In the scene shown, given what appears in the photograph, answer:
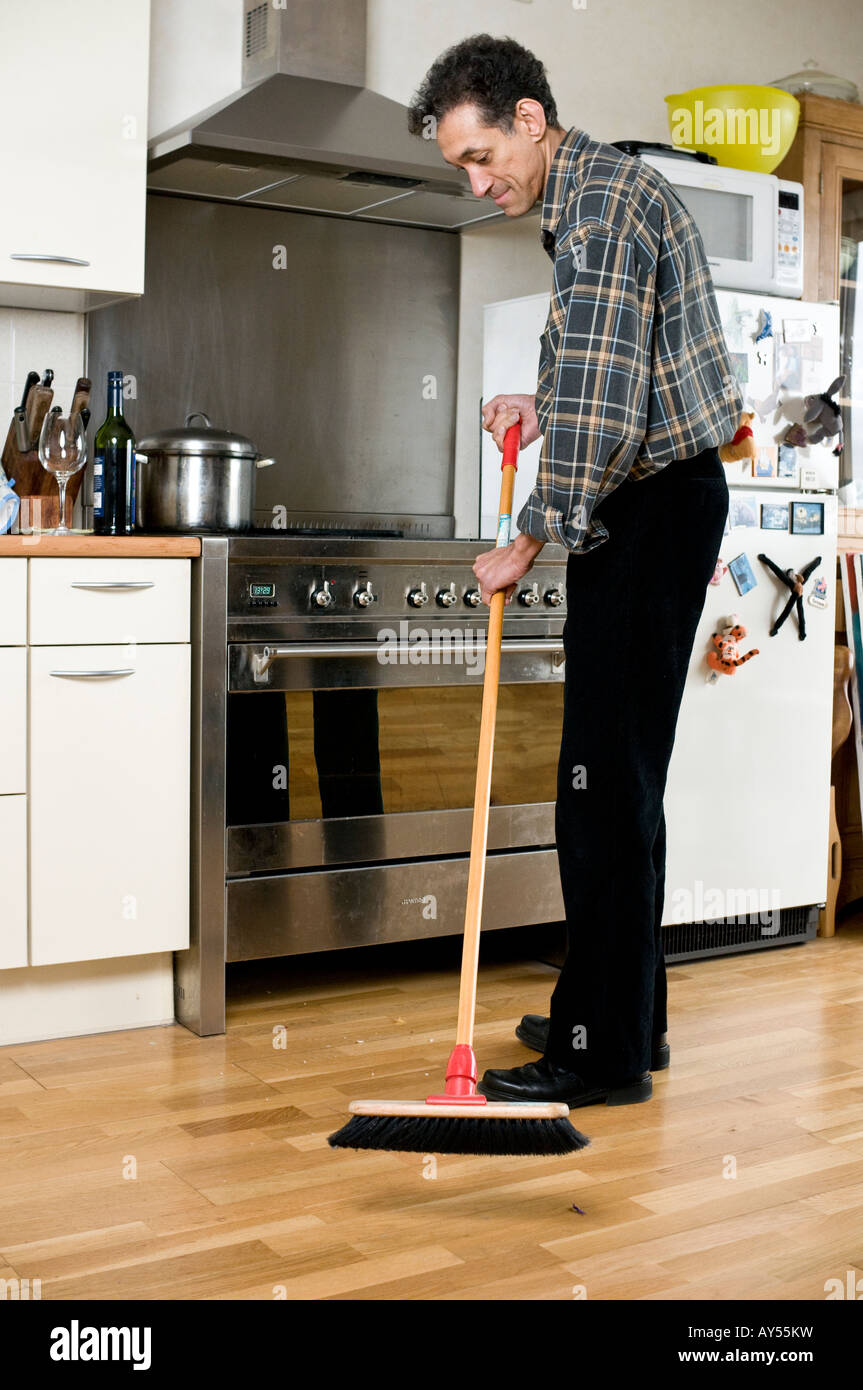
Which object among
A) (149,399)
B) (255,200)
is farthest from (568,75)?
(149,399)

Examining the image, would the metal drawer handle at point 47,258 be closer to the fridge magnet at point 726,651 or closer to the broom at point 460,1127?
the fridge magnet at point 726,651

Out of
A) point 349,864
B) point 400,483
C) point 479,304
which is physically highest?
point 479,304

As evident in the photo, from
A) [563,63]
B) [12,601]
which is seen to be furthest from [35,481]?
[563,63]

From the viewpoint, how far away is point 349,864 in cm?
278

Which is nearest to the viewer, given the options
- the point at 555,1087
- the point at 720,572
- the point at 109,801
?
the point at 555,1087

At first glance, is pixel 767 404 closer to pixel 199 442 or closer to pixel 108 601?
pixel 199 442

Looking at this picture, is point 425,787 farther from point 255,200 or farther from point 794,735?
point 255,200

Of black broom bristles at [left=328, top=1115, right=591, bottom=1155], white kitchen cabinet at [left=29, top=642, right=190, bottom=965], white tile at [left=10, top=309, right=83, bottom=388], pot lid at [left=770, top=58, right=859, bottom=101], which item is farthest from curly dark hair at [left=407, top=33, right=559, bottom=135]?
pot lid at [left=770, top=58, right=859, bottom=101]

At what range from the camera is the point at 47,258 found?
2715mm

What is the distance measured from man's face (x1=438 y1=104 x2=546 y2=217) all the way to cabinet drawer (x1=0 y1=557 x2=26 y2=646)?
98 centimetres

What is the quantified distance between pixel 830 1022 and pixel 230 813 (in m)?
1.21

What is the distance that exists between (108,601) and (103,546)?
0.32 ft

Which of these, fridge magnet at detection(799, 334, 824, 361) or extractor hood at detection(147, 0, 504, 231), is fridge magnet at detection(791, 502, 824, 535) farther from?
extractor hood at detection(147, 0, 504, 231)
